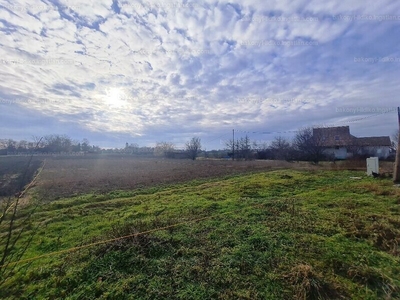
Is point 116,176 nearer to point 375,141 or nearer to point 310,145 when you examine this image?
point 310,145

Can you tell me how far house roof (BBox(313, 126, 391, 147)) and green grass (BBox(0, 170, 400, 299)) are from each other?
32354mm

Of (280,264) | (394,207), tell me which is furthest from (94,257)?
(394,207)

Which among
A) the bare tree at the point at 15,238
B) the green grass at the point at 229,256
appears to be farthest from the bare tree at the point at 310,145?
the bare tree at the point at 15,238

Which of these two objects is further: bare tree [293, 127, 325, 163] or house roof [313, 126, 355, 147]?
house roof [313, 126, 355, 147]

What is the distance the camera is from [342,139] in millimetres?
35219

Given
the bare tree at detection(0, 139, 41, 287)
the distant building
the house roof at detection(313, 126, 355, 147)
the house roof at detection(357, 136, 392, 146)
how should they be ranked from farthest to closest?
1. the house roof at detection(357, 136, 392, 146)
2. the house roof at detection(313, 126, 355, 147)
3. the distant building
4. the bare tree at detection(0, 139, 41, 287)

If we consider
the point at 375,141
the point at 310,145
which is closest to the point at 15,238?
the point at 310,145

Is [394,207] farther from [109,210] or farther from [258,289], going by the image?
[109,210]

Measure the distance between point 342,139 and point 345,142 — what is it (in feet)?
2.38

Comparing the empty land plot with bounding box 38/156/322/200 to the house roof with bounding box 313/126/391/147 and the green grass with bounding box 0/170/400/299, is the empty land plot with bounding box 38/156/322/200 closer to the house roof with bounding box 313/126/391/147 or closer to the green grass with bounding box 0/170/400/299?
the green grass with bounding box 0/170/400/299

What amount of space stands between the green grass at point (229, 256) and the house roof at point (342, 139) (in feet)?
106

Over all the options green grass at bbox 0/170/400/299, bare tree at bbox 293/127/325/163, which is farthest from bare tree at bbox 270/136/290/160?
green grass at bbox 0/170/400/299

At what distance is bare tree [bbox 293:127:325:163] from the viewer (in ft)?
89.4

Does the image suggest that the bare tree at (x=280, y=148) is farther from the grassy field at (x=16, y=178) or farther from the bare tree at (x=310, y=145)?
the grassy field at (x=16, y=178)
